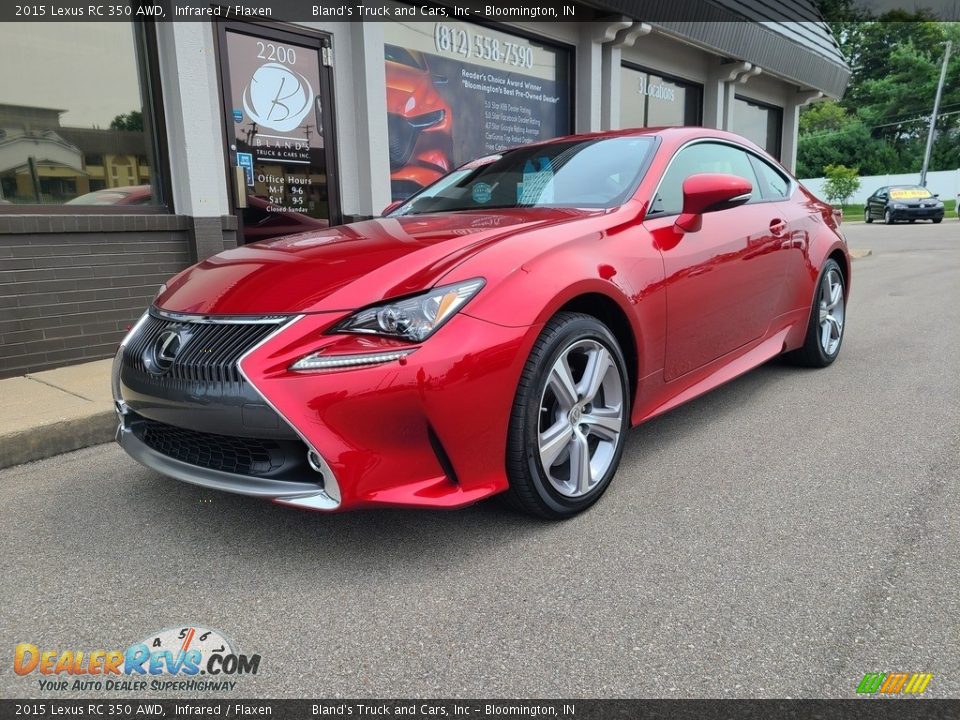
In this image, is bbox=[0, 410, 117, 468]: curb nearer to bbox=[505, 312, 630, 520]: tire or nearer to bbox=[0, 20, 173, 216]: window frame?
bbox=[0, 20, 173, 216]: window frame

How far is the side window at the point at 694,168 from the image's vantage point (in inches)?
130

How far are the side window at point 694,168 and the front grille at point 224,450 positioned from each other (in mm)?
1870

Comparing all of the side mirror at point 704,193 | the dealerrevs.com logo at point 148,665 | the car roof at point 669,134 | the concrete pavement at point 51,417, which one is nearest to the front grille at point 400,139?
the car roof at point 669,134

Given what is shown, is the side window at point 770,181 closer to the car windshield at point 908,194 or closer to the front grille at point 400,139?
the front grille at point 400,139

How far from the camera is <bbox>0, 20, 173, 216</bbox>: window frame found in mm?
5539

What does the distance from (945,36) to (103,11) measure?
6064 centimetres

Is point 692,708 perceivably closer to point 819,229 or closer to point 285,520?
point 285,520

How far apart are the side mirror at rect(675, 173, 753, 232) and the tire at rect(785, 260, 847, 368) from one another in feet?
5.37

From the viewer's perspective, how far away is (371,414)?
2162 mm

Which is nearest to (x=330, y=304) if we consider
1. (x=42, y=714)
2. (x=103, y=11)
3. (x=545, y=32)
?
(x=42, y=714)

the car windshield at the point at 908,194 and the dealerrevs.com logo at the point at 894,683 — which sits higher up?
the car windshield at the point at 908,194

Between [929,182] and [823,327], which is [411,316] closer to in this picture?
[823,327]

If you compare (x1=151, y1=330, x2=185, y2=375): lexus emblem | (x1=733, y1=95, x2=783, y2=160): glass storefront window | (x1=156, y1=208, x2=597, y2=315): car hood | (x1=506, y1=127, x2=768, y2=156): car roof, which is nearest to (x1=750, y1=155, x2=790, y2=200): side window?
(x1=506, y1=127, x2=768, y2=156): car roof

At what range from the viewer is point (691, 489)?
9.65ft
